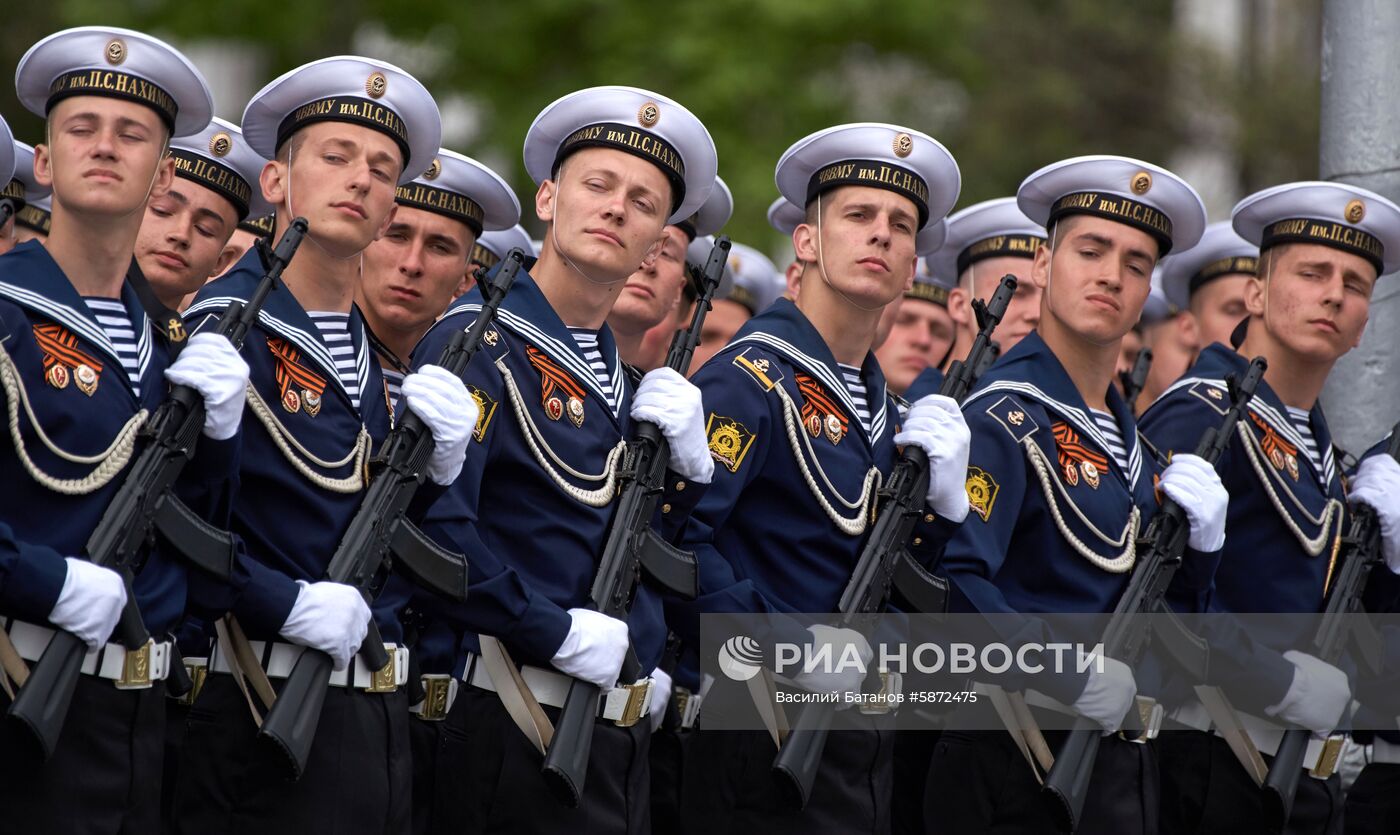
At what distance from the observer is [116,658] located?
4.86 metres

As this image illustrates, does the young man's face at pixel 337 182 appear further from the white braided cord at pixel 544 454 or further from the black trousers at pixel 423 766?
the black trousers at pixel 423 766

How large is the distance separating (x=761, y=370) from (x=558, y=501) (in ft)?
3.00

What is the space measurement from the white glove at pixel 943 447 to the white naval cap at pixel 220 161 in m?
2.43

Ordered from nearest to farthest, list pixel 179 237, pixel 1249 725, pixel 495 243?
pixel 179 237 < pixel 1249 725 < pixel 495 243

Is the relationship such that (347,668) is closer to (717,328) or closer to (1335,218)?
(717,328)

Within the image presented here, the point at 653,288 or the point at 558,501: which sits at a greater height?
the point at 653,288

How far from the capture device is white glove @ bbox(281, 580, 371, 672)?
199 inches

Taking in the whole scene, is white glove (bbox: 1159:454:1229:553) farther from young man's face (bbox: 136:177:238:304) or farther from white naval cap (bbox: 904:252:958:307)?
young man's face (bbox: 136:177:238:304)

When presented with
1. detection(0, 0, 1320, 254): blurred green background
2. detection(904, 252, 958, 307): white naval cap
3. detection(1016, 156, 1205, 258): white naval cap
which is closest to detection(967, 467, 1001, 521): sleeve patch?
detection(1016, 156, 1205, 258): white naval cap

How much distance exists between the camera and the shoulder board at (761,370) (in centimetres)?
615

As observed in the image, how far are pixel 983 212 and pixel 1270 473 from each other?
7.14ft

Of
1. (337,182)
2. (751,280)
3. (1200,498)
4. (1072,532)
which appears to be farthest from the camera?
(751,280)

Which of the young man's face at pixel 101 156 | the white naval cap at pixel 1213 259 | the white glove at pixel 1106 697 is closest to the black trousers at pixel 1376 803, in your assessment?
the white glove at pixel 1106 697

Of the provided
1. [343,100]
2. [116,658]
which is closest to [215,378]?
[116,658]
